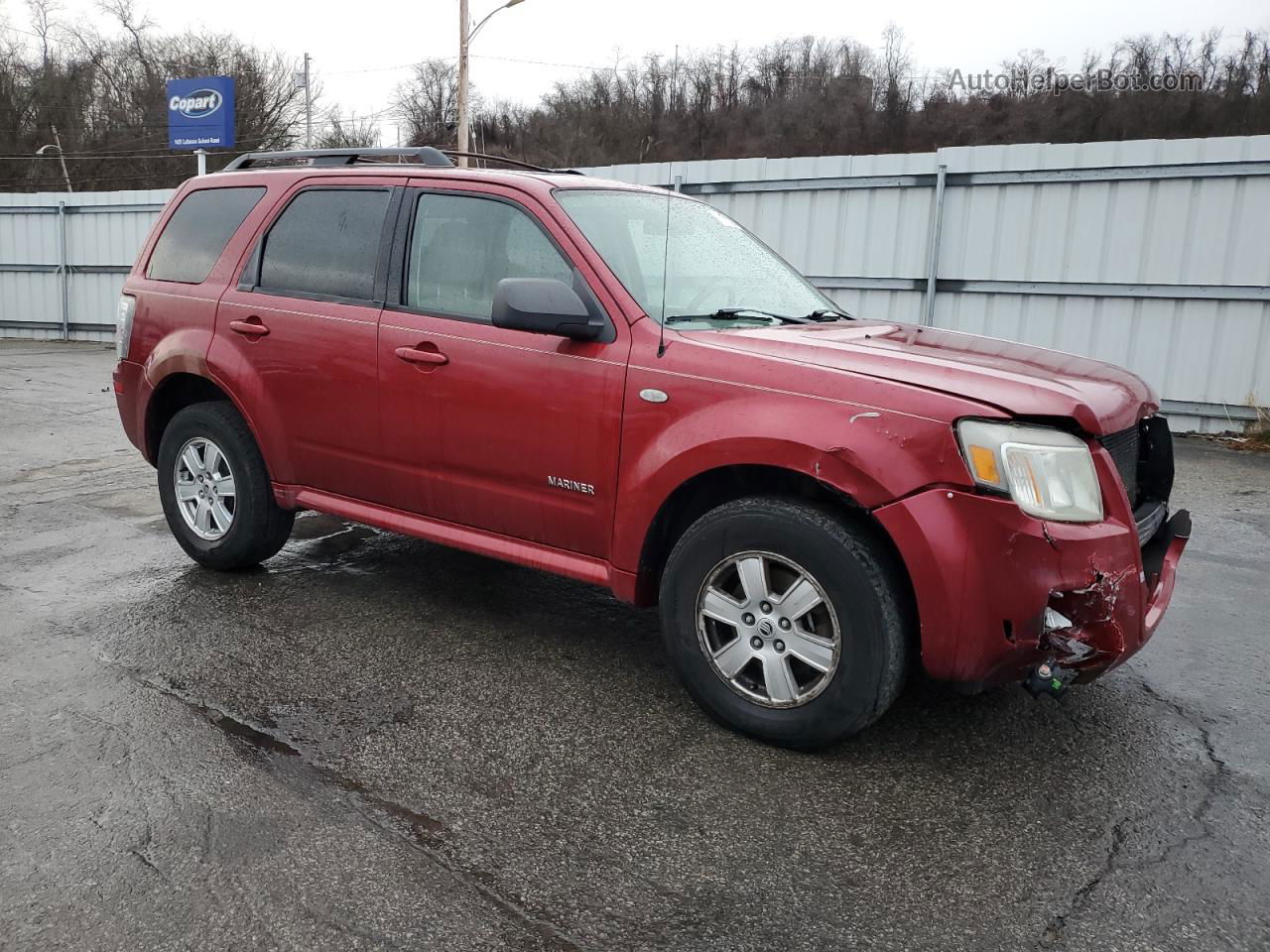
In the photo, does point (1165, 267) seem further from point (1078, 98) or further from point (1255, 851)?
point (1078, 98)

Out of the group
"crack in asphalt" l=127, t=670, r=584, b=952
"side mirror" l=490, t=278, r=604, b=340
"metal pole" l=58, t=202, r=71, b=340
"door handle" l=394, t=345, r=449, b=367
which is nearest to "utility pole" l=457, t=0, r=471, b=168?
"metal pole" l=58, t=202, r=71, b=340

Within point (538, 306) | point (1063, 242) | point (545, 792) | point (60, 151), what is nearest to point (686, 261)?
point (538, 306)

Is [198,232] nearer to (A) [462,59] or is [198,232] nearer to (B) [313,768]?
(B) [313,768]

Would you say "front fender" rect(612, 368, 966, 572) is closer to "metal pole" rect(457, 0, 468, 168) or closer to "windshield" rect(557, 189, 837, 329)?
"windshield" rect(557, 189, 837, 329)

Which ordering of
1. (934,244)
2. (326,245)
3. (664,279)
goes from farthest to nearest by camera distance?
(934,244), (326,245), (664,279)

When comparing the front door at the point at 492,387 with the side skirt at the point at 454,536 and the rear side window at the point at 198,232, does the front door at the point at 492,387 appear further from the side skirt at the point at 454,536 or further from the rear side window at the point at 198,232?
the rear side window at the point at 198,232

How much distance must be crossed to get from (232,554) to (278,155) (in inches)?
76.3

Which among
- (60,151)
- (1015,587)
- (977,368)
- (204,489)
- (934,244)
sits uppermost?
(60,151)

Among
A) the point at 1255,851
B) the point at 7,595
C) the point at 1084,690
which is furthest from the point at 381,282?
the point at 1255,851

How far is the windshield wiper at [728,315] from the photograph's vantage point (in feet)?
12.3

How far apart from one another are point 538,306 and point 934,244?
815 cm

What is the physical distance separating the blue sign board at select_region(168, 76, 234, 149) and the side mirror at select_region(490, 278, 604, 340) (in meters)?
21.6

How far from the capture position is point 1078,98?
4509cm

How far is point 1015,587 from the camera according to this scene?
9.56ft
